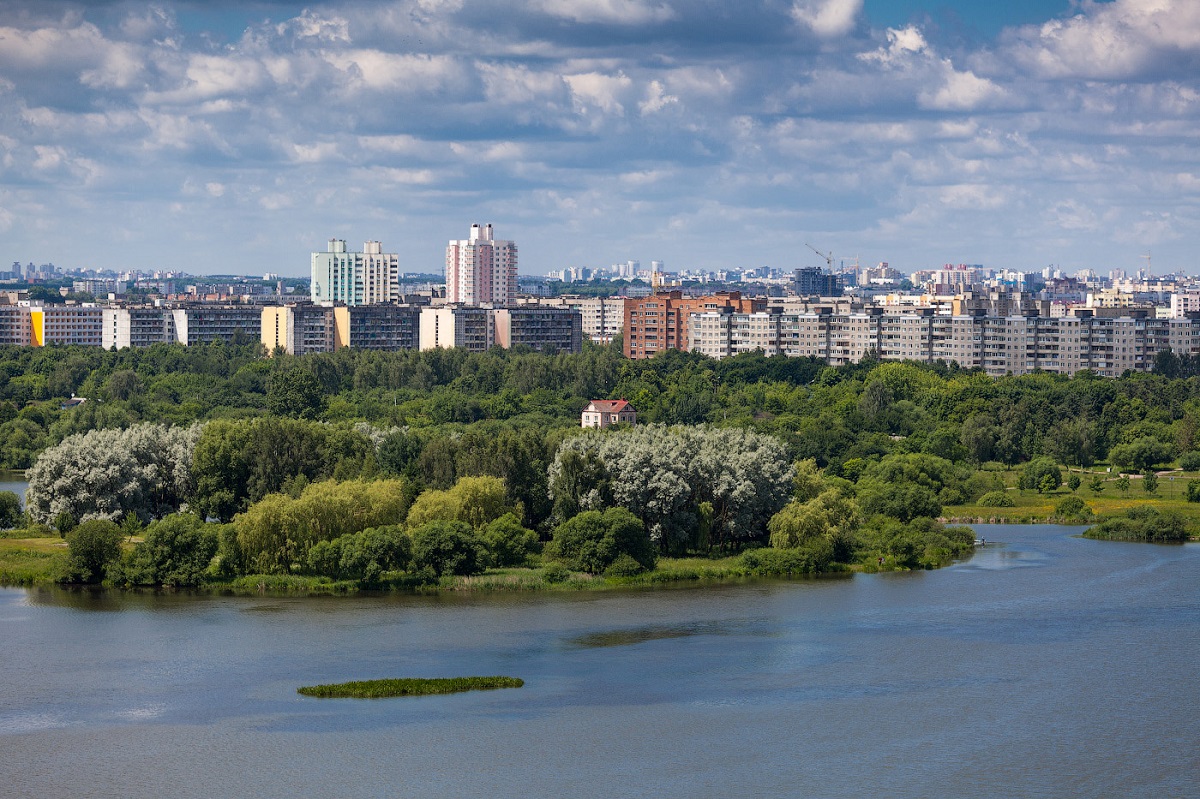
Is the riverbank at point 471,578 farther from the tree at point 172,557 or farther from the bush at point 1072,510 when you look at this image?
the bush at point 1072,510

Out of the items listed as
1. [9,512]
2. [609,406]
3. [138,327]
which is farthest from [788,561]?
[138,327]

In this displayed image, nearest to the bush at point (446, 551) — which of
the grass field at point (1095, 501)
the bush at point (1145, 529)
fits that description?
the grass field at point (1095, 501)

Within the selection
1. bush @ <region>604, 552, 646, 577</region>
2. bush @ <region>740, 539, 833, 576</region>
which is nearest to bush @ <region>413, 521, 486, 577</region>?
bush @ <region>604, 552, 646, 577</region>

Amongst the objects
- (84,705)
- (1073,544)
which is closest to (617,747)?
(84,705)

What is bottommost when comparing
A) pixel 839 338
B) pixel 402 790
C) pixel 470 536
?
pixel 402 790

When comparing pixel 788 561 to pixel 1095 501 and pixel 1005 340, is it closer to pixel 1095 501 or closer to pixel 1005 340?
pixel 1095 501

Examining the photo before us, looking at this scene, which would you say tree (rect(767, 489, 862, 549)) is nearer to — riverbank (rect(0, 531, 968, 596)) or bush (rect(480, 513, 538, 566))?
riverbank (rect(0, 531, 968, 596))

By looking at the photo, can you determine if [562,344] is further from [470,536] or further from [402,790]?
[402,790]
